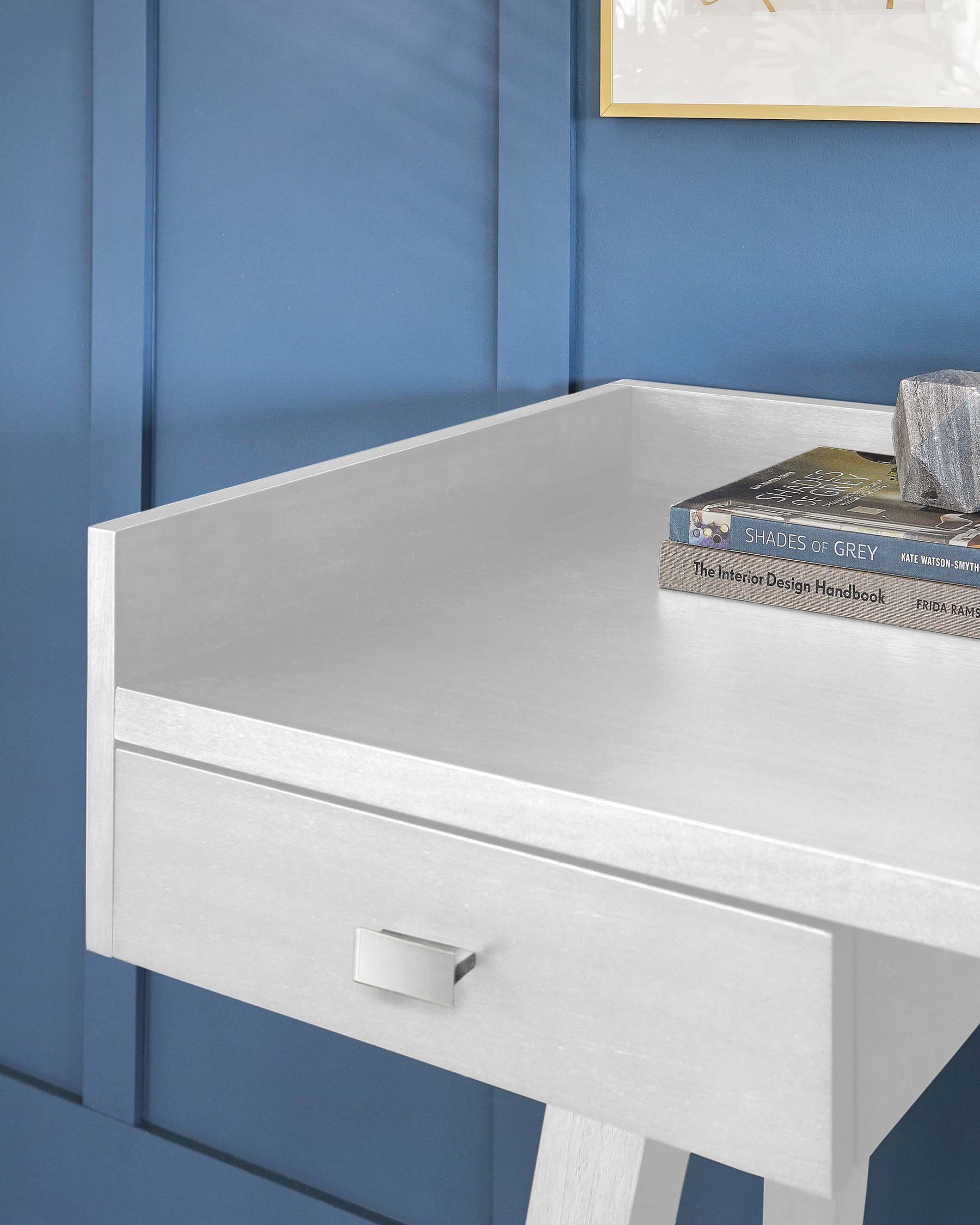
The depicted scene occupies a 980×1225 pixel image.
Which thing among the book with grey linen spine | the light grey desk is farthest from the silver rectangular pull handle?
the book with grey linen spine

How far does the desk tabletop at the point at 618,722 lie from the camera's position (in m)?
0.58

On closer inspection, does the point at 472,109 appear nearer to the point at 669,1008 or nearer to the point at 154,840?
the point at 154,840

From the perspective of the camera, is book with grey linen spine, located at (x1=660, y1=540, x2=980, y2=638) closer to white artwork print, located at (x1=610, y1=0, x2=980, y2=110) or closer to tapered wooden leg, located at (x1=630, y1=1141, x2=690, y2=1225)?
tapered wooden leg, located at (x1=630, y1=1141, x2=690, y2=1225)

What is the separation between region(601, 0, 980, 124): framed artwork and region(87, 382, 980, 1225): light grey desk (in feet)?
1.47

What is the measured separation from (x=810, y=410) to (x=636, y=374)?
189 millimetres

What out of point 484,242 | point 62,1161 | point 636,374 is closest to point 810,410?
point 636,374

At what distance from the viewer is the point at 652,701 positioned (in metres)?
0.72

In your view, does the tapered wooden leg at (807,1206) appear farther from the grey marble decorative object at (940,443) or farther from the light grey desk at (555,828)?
the grey marble decorative object at (940,443)

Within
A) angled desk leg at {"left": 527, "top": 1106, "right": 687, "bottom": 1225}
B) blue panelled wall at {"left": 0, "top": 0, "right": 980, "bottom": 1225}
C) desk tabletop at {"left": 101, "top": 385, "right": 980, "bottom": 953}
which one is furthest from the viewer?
blue panelled wall at {"left": 0, "top": 0, "right": 980, "bottom": 1225}

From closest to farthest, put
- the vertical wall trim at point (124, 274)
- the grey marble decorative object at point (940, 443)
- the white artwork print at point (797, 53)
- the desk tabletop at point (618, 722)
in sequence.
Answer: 1. the desk tabletop at point (618, 722)
2. the grey marble decorative object at point (940, 443)
3. the white artwork print at point (797, 53)
4. the vertical wall trim at point (124, 274)

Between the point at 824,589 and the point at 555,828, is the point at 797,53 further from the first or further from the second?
the point at 555,828

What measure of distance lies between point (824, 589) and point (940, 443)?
0.41 feet

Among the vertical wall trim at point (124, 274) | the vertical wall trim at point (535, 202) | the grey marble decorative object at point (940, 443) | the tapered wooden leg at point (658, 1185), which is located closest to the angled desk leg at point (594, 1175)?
the tapered wooden leg at point (658, 1185)

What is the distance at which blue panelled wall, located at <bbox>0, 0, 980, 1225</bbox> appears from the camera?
3.83ft
